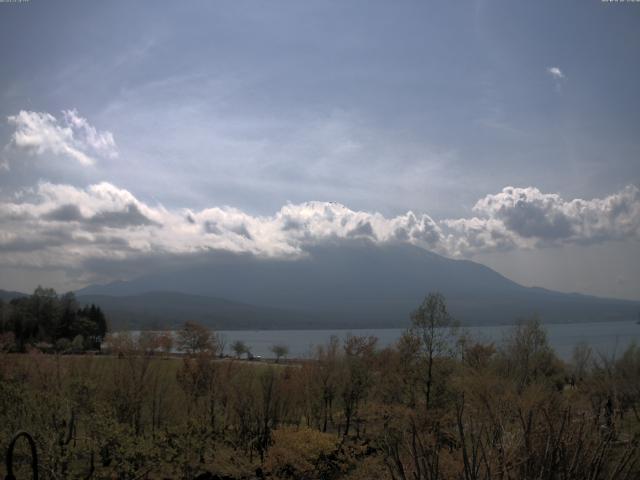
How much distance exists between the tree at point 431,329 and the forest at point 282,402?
0.08m

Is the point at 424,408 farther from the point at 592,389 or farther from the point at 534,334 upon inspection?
the point at 534,334

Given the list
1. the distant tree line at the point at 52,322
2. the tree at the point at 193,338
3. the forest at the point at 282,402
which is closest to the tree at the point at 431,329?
the forest at the point at 282,402

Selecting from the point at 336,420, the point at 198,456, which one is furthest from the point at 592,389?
the point at 198,456

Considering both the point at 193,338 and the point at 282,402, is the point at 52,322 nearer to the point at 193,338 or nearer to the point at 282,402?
the point at 193,338

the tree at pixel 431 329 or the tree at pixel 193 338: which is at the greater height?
the tree at pixel 431 329

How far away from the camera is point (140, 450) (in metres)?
17.9

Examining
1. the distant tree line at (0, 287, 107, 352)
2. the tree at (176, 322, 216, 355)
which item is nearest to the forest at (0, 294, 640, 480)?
the tree at (176, 322, 216, 355)

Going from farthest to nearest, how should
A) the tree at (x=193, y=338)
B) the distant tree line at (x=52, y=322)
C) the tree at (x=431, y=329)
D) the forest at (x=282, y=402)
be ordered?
the distant tree line at (x=52, y=322) < the tree at (x=193, y=338) < the tree at (x=431, y=329) < the forest at (x=282, y=402)

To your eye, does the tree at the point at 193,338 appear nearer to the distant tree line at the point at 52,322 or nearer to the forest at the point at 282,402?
the distant tree line at the point at 52,322

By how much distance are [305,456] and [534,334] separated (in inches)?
972

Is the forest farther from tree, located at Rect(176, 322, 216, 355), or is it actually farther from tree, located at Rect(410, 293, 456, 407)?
tree, located at Rect(176, 322, 216, 355)

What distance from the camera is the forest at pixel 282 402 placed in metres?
19.6

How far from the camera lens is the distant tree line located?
290 feet

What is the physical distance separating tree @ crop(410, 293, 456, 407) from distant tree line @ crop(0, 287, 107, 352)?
6582cm
